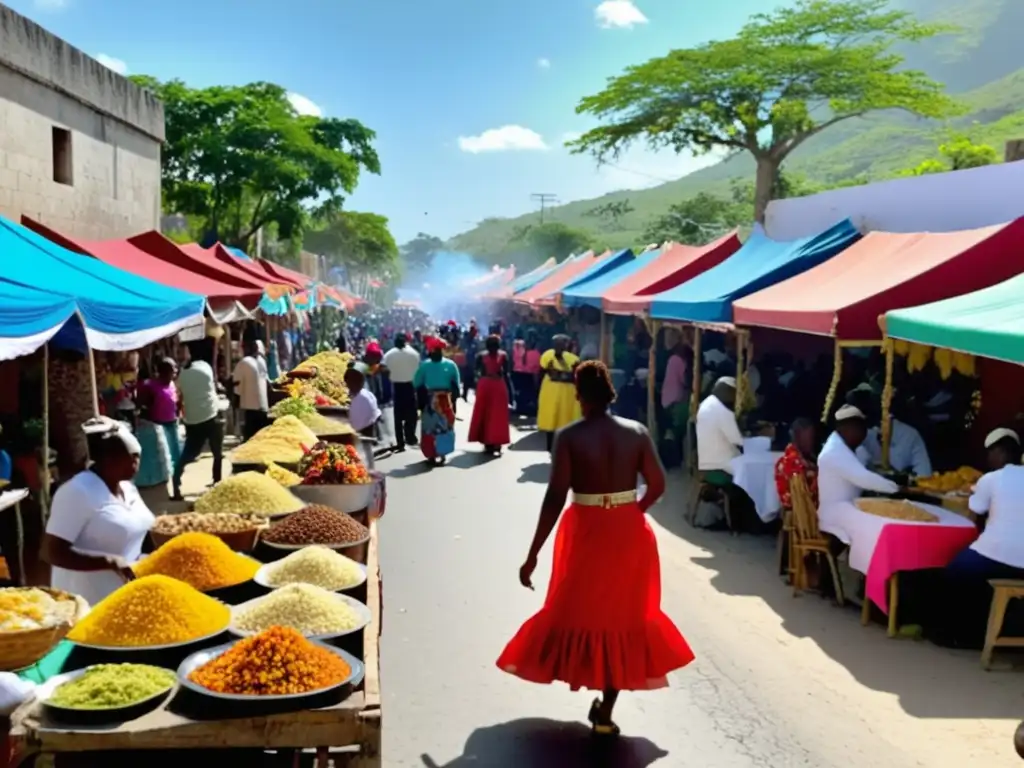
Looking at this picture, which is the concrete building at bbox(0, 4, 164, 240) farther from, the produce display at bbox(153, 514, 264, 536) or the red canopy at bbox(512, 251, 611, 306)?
the red canopy at bbox(512, 251, 611, 306)

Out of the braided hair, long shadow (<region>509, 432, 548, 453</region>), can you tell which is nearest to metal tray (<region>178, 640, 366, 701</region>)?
the braided hair

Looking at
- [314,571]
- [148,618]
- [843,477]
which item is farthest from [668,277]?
[148,618]

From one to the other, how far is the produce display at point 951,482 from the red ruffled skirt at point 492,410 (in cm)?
746

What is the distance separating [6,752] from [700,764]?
3.22 meters

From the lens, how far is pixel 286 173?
27906 mm

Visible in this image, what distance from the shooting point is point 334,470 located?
702 cm

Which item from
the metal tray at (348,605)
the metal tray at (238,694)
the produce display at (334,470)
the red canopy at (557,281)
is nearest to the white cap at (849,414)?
the produce display at (334,470)

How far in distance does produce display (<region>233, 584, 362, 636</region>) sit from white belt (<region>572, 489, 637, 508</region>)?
136 cm

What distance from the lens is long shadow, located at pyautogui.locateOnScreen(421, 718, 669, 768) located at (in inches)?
199

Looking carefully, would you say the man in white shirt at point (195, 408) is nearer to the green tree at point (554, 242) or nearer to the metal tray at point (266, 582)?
the metal tray at point (266, 582)

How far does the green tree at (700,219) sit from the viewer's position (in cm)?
5872

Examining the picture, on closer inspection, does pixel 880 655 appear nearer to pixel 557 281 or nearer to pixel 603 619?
pixel 603 619

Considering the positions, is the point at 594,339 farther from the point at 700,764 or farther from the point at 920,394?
the point at 700,764

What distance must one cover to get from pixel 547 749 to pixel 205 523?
2230mm
